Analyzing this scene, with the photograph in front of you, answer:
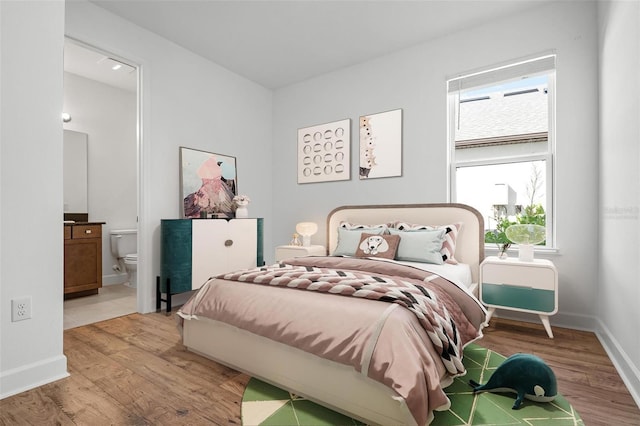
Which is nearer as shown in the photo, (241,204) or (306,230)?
(241,204)

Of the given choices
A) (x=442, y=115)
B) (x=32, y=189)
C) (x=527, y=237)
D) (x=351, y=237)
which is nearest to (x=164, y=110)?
(x=32, y=189)

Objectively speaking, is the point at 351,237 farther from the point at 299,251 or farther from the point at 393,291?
the point at 393,291

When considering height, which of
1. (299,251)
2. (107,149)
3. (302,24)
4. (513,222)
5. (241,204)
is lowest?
(299,251)

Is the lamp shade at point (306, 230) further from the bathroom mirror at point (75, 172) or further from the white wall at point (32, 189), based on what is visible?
the bathroom mirror at point (75, 172)

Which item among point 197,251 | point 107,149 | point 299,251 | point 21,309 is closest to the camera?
point 21,309

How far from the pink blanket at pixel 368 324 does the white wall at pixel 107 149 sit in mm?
3206

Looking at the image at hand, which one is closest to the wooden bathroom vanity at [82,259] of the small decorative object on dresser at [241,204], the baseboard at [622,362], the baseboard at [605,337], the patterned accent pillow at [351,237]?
the small decorative object on dresser at [241,204]

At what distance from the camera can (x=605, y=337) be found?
2.44 m

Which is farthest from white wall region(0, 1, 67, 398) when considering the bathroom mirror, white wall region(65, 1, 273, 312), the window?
the window

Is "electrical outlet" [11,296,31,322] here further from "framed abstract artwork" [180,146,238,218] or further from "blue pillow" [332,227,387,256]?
"blue pillow" [332,227,387,256]

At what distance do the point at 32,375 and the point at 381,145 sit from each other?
3535 mm

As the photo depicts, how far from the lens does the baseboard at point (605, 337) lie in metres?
1.80

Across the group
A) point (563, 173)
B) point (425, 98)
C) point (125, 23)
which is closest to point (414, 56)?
point (425, 98)

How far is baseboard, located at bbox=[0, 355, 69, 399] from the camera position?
1.79m
